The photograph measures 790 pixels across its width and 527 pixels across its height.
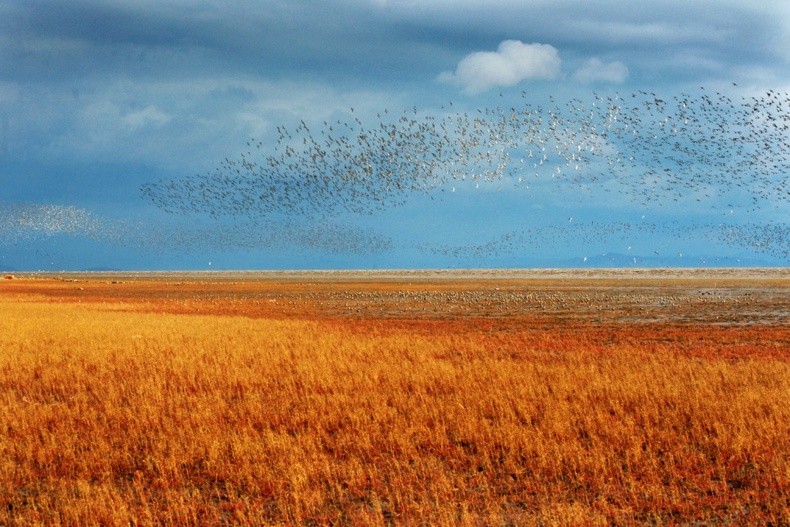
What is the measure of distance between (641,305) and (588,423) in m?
41.1

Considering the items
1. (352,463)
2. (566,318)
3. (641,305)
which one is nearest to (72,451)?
(352,463)

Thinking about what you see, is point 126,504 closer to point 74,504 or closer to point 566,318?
point 74,504

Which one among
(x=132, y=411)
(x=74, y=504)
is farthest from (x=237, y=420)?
(x=74, y=504)

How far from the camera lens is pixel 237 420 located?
1373cm

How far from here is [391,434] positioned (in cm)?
1226

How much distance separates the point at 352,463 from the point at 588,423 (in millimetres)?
4731

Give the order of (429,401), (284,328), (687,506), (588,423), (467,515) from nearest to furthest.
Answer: (467,515) → (687,506) → (588,423) → (429,401) → (284,328)

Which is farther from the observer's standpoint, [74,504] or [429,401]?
[429,401]

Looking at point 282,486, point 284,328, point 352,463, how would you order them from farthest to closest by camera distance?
1. point 284,328
2. point 352,463
3. point 282,486

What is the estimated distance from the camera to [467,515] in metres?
8.39

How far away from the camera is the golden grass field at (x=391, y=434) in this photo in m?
9.09

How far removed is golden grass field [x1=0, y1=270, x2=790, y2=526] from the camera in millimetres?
9086

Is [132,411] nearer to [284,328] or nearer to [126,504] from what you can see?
[126,504]

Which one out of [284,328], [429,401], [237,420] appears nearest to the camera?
[237,420]
